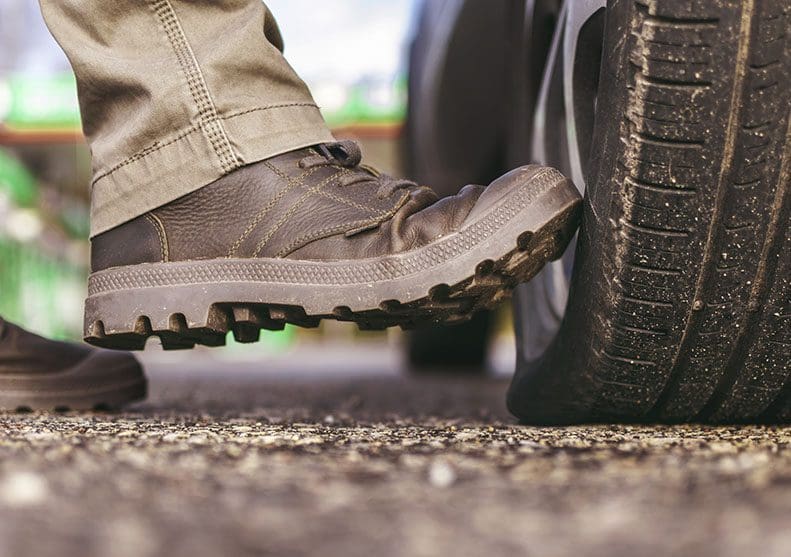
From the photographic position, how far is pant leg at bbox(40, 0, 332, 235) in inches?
45.8

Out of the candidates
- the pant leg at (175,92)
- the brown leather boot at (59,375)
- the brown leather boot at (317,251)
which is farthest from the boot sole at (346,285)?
the brown leather boot at (59,375)

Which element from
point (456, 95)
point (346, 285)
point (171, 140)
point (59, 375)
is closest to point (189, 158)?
point (171, 140)

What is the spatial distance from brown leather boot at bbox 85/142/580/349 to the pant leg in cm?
3

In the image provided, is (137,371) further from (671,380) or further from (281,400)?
Result: (671,380)

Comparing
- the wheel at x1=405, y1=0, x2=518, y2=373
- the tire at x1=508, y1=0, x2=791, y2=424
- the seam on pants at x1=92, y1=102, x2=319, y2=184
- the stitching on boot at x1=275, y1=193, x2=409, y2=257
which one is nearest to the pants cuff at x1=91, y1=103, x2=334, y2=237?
the seam on pants at x1=92, y1=102, x2=319, y2=184

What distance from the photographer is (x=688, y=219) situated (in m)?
0.93

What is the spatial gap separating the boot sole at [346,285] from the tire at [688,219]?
7cm

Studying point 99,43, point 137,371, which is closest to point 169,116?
point 99,43

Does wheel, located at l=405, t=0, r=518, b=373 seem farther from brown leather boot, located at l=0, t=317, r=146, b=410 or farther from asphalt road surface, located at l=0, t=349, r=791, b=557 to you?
asphalt road surface, located at l=0, t=349, r=791, b=557

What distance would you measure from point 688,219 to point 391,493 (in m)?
0.48

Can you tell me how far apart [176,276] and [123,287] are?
0.08m

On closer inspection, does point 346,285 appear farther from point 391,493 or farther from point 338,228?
point 391,493

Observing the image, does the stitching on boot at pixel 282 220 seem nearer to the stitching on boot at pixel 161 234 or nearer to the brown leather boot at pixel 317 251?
the brown leather boot at pixel 317 251

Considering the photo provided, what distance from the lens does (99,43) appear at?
1205mm
